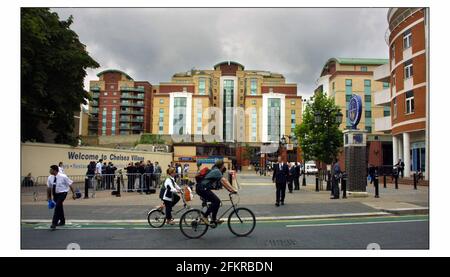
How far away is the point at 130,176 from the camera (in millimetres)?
20234

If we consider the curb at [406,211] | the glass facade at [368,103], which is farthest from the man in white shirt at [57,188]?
the glass facade at [368,103]

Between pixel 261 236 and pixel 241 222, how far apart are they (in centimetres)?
56

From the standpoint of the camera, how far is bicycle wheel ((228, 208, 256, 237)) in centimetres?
847

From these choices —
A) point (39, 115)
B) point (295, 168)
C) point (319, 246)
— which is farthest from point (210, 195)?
point (39, 115)

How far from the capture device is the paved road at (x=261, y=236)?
290 inches

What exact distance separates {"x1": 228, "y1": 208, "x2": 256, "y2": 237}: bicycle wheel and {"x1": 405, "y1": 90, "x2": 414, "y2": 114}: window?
2584cm

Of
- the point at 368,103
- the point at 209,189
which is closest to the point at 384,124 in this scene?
the point at 368,103

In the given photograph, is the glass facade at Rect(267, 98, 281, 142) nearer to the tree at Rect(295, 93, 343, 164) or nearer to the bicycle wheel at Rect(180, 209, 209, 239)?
the tree at Rect(295, 93, 343, 164)

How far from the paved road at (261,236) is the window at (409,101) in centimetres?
2204

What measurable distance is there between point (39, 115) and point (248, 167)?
6689cm

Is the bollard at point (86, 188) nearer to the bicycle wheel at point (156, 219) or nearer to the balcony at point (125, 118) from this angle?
the bicycle wheel at point (156, 219)

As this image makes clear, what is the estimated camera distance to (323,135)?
24031 mm

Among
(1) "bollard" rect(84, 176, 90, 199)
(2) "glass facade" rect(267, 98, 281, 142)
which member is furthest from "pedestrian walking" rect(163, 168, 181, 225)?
(2) "glass facade" rect(267, 98, 281, 142)
